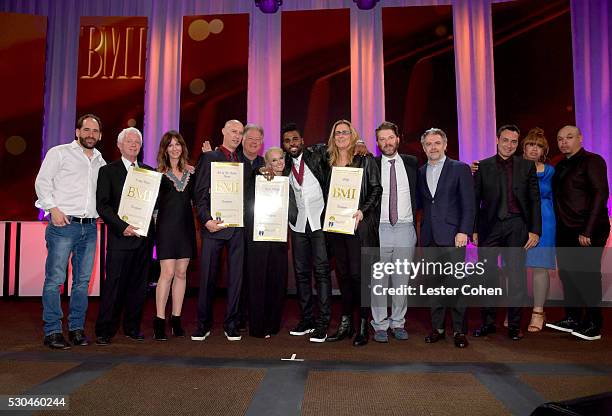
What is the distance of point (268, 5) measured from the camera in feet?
20.3

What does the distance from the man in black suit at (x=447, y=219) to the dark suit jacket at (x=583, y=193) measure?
101 centimetres

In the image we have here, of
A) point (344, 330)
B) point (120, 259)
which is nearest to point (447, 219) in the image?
point (344, 330)

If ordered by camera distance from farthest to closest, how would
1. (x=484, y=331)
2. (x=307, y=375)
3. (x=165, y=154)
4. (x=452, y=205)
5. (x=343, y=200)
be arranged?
(x=484, y=331), (x=165, y=154), (x=452, y=205), (x=343, y=200), (x=307, y=375)

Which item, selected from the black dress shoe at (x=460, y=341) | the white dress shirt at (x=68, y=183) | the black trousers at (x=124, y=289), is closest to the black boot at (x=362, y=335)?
the black dress shoe at (x=460, y=341)

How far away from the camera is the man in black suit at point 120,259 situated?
3.06m

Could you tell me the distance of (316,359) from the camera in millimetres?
2650

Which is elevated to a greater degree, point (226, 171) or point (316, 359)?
point (226, 171)

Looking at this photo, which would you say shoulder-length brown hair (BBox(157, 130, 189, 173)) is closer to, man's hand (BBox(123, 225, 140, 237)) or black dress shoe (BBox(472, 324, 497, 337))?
man's hand (BBox(123, 225, 140, 237))

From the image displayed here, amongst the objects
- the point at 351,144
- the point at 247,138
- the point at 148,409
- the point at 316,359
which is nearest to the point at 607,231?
the point at 351,144

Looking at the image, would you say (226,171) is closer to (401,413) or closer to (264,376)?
Result: (264,376)

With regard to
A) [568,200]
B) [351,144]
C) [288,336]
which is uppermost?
[351,144]

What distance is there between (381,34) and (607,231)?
4.17 meters

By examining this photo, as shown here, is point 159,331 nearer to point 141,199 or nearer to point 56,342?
point 56,342

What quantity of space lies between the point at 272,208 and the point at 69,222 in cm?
141
